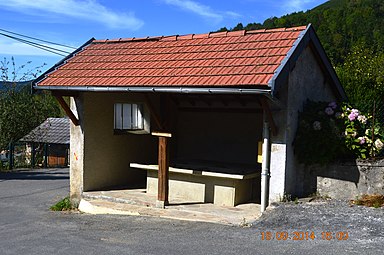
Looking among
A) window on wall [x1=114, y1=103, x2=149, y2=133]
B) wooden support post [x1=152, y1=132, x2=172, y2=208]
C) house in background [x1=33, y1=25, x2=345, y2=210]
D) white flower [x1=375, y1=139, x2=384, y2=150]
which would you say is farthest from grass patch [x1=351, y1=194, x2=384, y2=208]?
window on wall [x1=114, y1=103, x2=149, y2=133]

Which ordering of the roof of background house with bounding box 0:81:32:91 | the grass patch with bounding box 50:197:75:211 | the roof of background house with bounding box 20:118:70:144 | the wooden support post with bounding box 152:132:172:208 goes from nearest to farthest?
the wooden support post with bounding box 152:132:172:208 → the grass patch with bounding box 50:197:75:211 → the roof of background house with bounding box 0:81:32:91 → the roof of background house with bounding box 20:118:70:144

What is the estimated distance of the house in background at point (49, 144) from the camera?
22.6 metres

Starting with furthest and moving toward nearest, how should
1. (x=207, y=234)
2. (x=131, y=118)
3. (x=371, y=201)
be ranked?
(x=131, y=118) < (x=371, y=201) < (x=207, y=234)

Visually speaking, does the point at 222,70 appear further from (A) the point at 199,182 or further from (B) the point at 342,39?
(B) the point at 342,39

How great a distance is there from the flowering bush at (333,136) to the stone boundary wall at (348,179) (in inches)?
8.4

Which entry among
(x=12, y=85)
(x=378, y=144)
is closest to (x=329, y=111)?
(x=378, y=144)

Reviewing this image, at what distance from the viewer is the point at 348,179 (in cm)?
820

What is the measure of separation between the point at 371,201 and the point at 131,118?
6.76 m

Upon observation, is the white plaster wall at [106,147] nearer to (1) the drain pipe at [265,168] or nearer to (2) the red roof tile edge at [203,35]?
(2) the red roof tile edge at [203,35]

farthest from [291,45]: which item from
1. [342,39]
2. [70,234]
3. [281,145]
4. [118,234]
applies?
[342,39]

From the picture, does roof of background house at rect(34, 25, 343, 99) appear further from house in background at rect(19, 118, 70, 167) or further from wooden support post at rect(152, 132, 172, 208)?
house in background at rect(19, 118, 70, 167)

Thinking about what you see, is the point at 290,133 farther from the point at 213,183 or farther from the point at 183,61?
the point at 183,61

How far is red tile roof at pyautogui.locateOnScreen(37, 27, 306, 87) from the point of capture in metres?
7.84

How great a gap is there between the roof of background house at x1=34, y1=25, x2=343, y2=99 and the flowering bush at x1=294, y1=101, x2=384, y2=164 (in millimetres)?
1236
